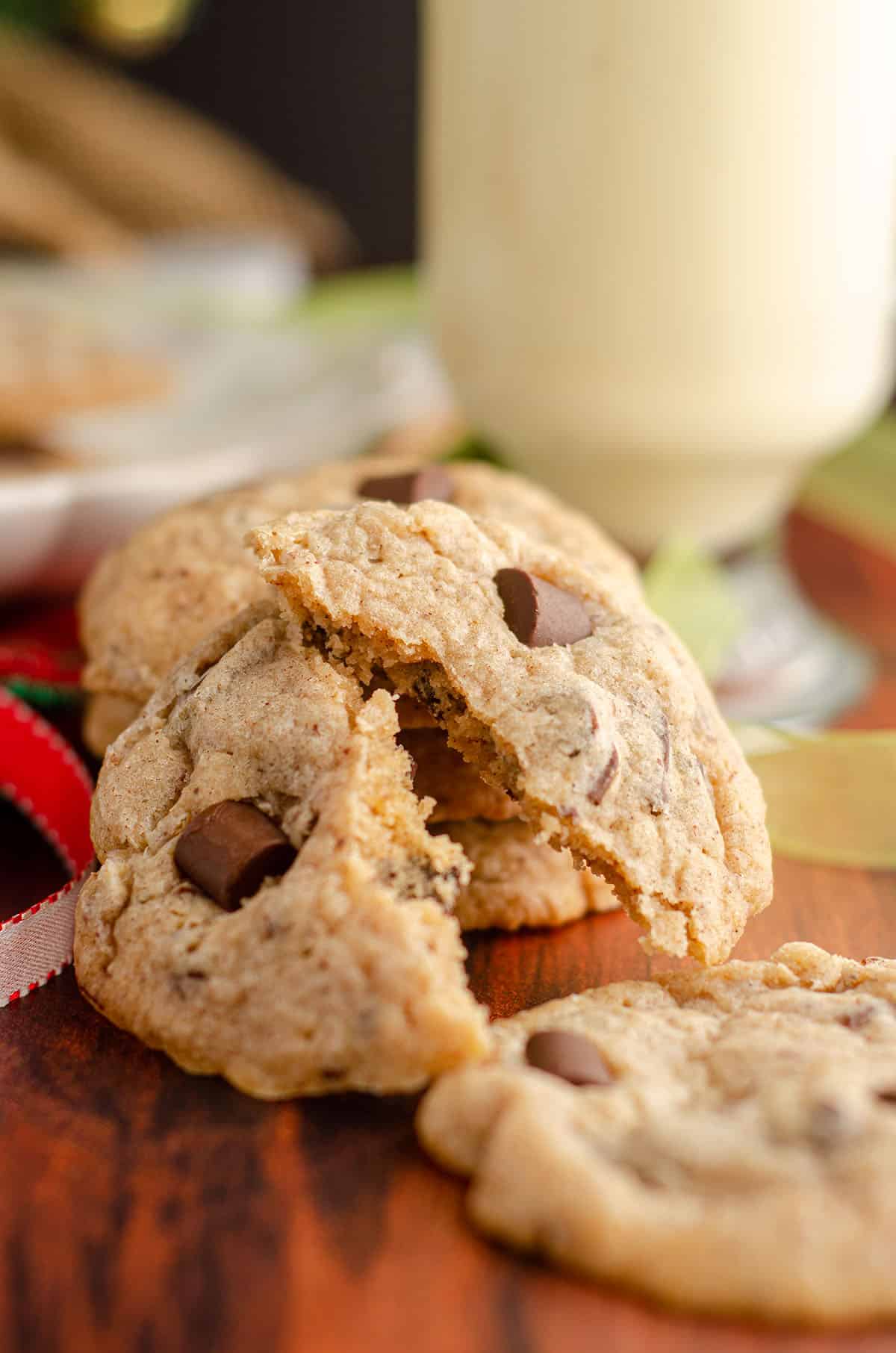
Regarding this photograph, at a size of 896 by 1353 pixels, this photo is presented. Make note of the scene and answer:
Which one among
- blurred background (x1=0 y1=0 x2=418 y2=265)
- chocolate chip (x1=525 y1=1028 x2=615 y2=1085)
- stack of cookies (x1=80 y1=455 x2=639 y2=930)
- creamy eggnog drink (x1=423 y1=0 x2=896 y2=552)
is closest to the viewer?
chocolate chip (x1=525 y1=1028 x2=615 y2=1085)

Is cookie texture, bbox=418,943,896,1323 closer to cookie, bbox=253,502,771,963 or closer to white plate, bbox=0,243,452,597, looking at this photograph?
cookie, bbox=253,502,771,963

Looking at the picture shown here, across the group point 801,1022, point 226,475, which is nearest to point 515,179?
point 226,475

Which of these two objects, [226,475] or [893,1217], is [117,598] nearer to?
[226,475]

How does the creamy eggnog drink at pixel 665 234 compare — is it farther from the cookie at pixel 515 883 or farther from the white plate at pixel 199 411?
the cookie at pixel 515 883

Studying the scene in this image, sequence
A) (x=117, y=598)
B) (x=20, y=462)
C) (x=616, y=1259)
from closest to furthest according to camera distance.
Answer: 1. (x=616, y=1259)
2. (x=117, y=598)
3. (x=20, y=462)

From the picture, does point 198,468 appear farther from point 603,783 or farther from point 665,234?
point 603,783

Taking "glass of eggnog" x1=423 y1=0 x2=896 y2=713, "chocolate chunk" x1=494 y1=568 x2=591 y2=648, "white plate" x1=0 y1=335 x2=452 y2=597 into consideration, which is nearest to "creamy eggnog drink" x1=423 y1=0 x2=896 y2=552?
"glass of eggnog" x1=423 y1=0 x2=896 y2=713
